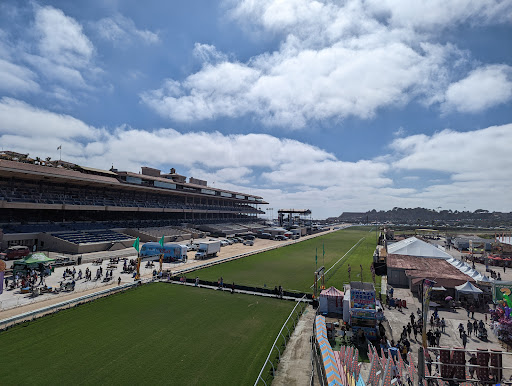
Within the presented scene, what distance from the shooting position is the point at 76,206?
55.8m

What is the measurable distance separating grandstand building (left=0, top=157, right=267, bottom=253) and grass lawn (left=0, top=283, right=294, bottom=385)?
1142 inches

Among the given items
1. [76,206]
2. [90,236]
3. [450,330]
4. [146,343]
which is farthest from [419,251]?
[76,206]

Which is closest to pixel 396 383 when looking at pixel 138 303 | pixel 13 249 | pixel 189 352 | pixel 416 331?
pixel 416 331

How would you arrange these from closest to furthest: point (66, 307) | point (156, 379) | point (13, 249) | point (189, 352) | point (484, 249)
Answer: point (156, 379) < point (189, 352) < point (66, 307) < point (13, 249) < point (484, 249)

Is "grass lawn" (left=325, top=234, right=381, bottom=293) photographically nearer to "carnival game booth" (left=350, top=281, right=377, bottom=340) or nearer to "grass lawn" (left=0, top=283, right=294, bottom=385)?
"grass lawn" (left=0, top=283, right=294, bottom=385)

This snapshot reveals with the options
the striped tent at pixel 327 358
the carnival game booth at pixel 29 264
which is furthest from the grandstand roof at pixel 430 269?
the carnival game booth at pixel 29 264

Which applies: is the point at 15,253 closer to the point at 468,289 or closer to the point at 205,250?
the point at 205,250

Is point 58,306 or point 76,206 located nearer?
point 58,306

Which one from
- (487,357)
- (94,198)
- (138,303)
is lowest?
(138,303)

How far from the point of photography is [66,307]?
76.9 feet

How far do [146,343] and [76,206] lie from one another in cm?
4780

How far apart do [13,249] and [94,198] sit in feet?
83.6

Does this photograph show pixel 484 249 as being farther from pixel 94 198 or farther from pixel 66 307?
pixel 94 198

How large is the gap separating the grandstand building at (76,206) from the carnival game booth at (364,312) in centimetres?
4286
